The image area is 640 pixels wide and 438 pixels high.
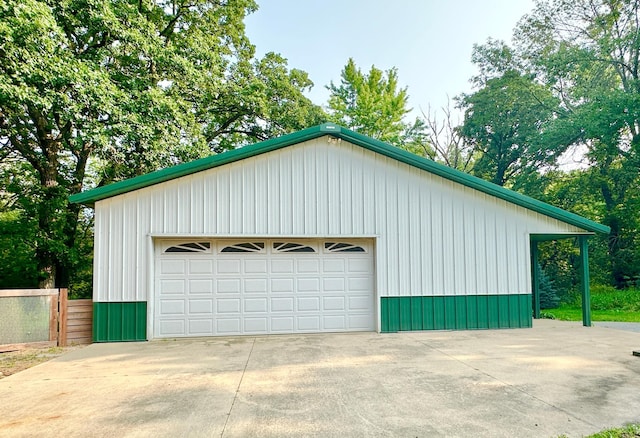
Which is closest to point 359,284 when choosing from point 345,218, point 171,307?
point 345,218

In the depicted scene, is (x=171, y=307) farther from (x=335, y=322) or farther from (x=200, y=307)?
(x=335, y=322)

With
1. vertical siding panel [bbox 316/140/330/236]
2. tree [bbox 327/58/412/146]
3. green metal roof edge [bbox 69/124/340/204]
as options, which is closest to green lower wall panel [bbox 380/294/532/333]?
vertical siding panel [bbox 316/140/330/236]

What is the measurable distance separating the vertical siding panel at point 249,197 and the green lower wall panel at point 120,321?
7.95 ft

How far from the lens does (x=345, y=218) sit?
7773mm

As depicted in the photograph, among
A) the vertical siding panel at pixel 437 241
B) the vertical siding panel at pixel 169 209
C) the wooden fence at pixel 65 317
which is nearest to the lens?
the wooden fence at pixel 65 317

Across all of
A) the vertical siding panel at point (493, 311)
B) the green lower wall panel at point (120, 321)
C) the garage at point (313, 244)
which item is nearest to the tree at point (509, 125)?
the garage at point (313, 244)

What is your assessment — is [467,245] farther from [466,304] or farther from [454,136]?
[454,136]

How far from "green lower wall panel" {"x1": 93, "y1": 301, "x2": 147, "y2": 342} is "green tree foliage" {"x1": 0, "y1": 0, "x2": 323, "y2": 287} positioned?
4.55 m

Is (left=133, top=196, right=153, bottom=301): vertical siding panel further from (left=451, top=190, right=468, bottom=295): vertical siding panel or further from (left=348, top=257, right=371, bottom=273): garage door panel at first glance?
(left=451, top=190, right=468, bottom=295): vertical siding panel

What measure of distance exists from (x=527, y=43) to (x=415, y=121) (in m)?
7.99

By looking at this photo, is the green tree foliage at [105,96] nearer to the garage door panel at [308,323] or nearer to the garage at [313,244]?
the garage at [313,244]

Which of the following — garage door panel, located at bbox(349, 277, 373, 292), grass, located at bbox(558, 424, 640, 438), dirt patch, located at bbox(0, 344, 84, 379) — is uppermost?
garage door panel, located at bbox(349, 277, 373, 292)

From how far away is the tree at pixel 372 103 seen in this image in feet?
74.9

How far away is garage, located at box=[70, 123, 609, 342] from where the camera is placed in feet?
23.4
